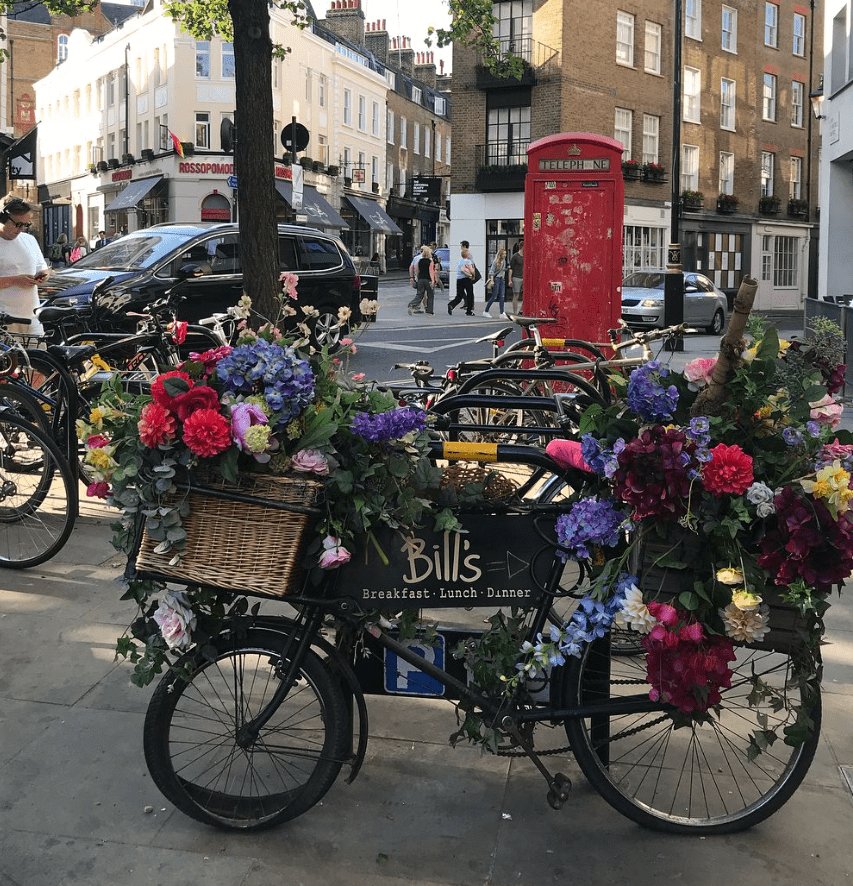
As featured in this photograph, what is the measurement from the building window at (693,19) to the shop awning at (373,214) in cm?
2109

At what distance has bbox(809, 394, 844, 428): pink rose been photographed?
2.99 metres

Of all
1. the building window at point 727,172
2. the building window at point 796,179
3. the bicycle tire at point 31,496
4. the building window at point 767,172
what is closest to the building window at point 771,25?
the building window at point 767,172

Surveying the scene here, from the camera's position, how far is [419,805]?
138 inches

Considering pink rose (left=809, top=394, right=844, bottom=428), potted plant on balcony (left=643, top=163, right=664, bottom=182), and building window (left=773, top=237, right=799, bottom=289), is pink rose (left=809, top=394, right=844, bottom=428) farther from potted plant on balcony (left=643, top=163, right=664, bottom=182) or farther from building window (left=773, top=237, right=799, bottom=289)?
building window (left=773, top=237, right=799, bottom=289)

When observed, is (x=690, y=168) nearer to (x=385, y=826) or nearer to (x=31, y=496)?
(x=31, y=496)

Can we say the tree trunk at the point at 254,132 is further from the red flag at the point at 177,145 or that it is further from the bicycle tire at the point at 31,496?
the red flag at the point at 177,145

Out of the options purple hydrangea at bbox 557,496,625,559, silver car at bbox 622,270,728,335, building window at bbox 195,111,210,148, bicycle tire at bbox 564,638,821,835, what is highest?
building window at bbox 195,111,210,148

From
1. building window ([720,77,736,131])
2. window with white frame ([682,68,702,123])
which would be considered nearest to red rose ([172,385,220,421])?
window with white frame ([682,68,702,123])

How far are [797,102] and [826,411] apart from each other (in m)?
48.8

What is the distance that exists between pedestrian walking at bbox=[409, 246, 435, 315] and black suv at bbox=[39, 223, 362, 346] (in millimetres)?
12428

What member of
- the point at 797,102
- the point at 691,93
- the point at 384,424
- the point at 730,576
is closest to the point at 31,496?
the point at 384,424

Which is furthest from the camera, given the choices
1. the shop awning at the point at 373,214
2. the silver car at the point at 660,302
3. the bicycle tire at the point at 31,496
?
the shop awning at the point at 373,214

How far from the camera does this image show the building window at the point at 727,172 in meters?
43.6

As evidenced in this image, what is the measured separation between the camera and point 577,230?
12.8 meters
